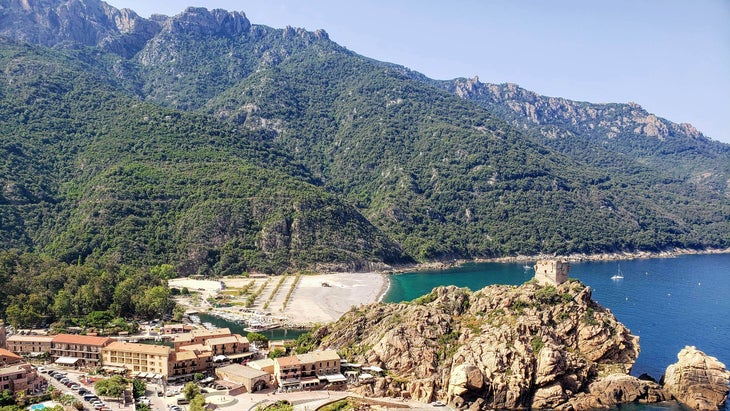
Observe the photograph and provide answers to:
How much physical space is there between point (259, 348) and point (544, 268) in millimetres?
32292

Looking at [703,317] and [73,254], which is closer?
[703,317]

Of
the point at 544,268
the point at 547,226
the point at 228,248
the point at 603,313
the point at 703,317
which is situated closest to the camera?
the point at 603,313

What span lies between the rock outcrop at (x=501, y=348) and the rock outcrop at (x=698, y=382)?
1.64 m

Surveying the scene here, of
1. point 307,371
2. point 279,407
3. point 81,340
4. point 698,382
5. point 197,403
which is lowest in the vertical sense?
point 698,382

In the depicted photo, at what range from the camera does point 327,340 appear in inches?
2680

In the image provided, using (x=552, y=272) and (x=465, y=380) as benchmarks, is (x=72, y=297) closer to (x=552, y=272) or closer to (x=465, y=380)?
(x=465, y=380)

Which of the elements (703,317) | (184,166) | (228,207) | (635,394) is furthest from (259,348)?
(184,166)

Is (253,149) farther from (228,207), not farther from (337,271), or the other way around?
(337,271)

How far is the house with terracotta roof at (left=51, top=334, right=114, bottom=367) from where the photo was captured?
6097 cm

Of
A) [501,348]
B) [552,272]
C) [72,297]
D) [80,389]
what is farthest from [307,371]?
[72,297]

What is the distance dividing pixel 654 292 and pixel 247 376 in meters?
87.7

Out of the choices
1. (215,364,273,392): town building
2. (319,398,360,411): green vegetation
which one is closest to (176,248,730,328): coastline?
(215,364,273,392): town building

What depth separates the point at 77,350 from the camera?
6222cm

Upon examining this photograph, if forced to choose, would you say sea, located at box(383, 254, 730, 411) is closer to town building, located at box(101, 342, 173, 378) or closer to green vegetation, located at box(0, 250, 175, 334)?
green vegetation, located at box(0, 250, 175, 334)
